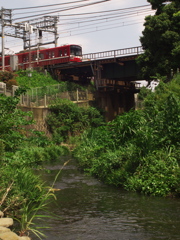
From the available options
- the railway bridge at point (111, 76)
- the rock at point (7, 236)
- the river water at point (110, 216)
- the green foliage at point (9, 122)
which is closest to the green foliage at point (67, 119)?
the railway bridge at point (111, 76)

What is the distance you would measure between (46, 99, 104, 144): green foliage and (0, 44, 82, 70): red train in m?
12.2

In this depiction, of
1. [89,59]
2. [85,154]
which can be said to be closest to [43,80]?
[89,59]

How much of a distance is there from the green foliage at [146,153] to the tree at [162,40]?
16.0 metres

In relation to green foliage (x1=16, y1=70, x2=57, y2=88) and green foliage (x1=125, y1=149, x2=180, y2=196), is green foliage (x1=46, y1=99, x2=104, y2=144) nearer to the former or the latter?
green foliage (x1=16, y1=70, x2=57, y2=88)

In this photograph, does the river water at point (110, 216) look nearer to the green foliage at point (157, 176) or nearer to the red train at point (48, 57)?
the green foliage at point (157, 176)

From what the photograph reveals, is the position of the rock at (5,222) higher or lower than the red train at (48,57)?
lower

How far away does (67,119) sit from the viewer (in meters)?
36.2

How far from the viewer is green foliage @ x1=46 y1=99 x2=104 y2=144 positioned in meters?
35.5

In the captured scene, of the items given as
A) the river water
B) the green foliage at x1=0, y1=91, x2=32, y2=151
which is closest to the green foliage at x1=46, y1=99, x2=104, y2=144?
the river water

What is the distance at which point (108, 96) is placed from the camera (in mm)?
44031

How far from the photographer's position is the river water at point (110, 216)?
7.79m

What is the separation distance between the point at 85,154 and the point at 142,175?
278 inches

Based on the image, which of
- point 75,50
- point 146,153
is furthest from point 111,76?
point 146,153

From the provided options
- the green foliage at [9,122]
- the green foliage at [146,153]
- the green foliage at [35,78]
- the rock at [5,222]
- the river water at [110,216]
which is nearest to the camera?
the rock at [5,222]
